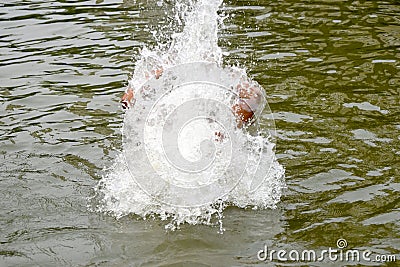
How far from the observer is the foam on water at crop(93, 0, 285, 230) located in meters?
5.93

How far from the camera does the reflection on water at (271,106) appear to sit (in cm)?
550

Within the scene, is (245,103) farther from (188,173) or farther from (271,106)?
(271,106)

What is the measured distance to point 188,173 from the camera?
6094mm

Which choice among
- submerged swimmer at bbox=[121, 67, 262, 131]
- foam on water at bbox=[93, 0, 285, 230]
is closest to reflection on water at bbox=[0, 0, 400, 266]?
foam on water at bbox=[93, 0, 285, 230]

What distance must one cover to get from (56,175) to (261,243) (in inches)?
84.4

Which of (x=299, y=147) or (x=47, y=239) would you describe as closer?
(x=47, y=239)

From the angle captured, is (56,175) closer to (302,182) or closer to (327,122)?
(302,182)

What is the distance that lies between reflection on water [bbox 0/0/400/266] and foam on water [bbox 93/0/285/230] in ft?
0.45

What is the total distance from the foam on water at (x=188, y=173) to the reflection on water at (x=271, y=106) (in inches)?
5.3

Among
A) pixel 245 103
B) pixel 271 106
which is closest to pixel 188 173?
pixel 245 103

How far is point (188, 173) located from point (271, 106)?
2.13 metres

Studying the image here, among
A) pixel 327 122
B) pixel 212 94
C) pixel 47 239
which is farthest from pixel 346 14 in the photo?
pixel 47 239

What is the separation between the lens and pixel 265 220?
5742 millimetres

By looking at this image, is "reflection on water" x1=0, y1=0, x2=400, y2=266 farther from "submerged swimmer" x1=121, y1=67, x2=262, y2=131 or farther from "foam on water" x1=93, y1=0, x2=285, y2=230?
"submerged swimmer" x1=121, y1=67, x2=262, y2=131
